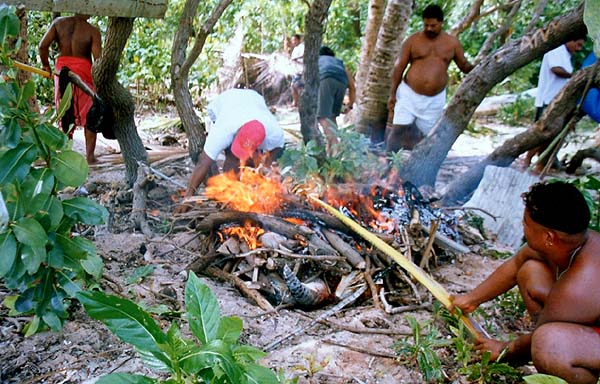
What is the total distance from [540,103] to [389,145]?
2.15 metres

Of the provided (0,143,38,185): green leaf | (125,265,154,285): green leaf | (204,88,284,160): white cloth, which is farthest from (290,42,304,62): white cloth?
(0,143,38,185): green leaf

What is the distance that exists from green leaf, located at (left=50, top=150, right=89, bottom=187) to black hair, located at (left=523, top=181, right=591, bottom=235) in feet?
6.58

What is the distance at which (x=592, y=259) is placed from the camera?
226 centimetres

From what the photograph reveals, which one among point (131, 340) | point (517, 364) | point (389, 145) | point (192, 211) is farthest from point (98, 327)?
point (389, 145)

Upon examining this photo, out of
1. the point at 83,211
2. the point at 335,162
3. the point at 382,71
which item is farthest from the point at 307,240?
the point at 382,71

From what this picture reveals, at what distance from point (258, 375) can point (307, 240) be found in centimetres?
227

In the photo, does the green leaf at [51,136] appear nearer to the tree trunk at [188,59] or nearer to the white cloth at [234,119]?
the white cloth at [234,119]

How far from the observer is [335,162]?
4.68 metres

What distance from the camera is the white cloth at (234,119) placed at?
14.5 ft

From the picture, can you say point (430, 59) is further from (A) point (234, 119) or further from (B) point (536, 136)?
(A) point (234, 119)

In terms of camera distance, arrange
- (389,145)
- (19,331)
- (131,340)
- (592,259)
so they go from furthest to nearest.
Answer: (389,145)
(19,331)
(592,259)
(131,340)

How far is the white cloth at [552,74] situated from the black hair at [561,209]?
475cm

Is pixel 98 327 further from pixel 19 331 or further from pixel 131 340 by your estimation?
pixel 131 340

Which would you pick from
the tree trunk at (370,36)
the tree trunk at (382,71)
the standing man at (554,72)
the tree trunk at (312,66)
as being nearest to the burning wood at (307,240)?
the tree trunk at (312,66)
